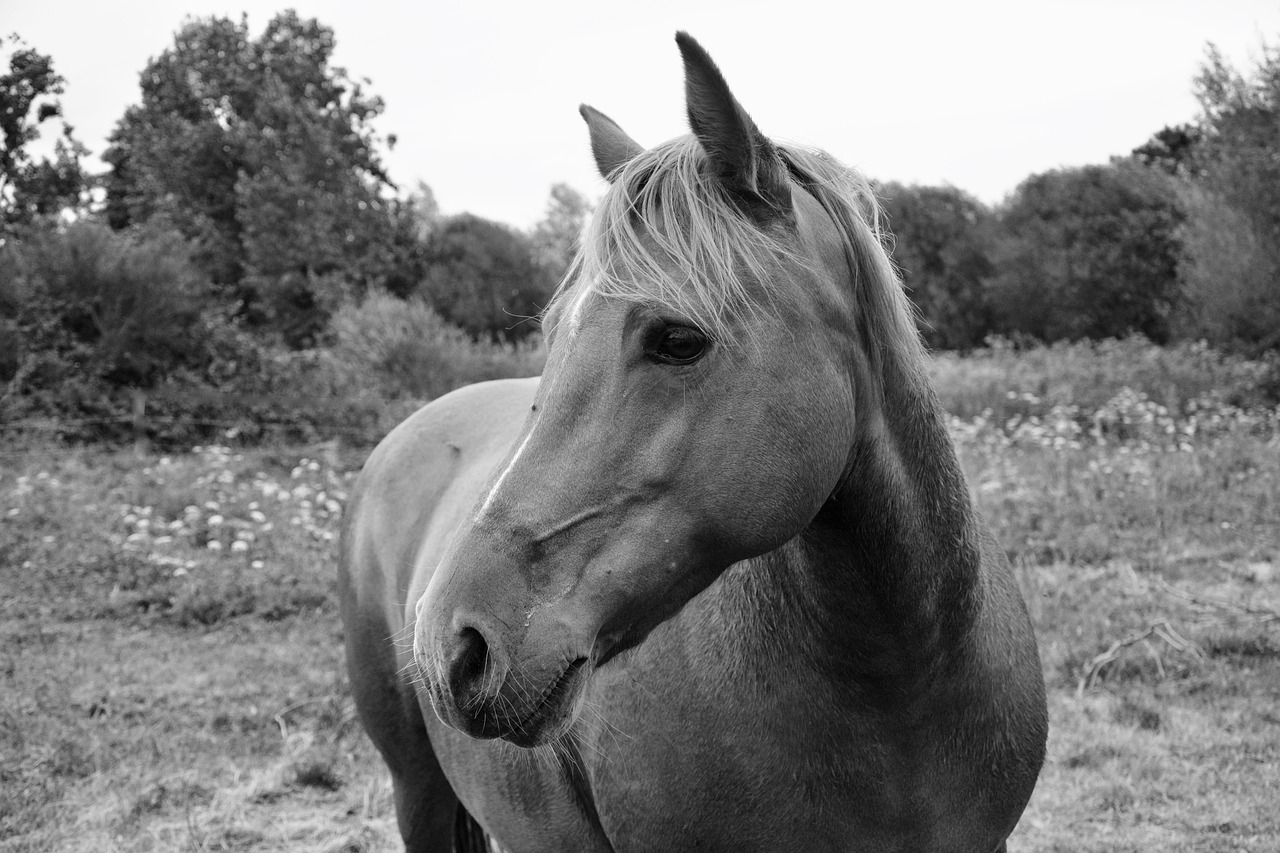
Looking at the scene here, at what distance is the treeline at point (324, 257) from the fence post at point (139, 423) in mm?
55

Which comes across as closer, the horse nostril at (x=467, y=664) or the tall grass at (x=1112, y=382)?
the horse nostril at (x=467, y=664)

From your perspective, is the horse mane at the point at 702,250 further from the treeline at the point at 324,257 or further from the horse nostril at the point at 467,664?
the treeline at the point at 324,257

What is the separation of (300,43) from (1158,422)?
1007 inches

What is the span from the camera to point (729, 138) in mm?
1586

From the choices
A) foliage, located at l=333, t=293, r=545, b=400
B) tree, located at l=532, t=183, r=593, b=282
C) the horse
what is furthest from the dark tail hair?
tree, located at l=532, t=183, r=593, b=282

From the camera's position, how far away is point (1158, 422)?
1009 centimetres

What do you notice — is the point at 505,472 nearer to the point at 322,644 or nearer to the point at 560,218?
the point at 322,644

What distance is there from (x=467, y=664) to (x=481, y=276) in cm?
2639

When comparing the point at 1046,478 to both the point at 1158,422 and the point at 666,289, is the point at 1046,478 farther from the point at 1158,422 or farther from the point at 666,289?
the point at 666,289

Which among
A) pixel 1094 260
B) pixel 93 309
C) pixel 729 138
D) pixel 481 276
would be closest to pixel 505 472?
pixel 729 138

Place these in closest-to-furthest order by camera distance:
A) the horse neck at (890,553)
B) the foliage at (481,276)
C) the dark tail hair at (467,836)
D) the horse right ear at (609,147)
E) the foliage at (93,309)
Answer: the horse neck at (890,553)
the horse right ear at (609,147)
the dark tail hair at (467,836)
the foliage at (93,309)
the foliage at (481,276)

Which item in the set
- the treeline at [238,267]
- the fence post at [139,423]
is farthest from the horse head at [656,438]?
the fence post at [139,423]

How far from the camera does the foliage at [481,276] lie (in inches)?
1000

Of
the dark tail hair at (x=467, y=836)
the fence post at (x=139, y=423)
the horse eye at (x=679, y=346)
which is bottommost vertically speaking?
the fence post at (x=139, y=423)
